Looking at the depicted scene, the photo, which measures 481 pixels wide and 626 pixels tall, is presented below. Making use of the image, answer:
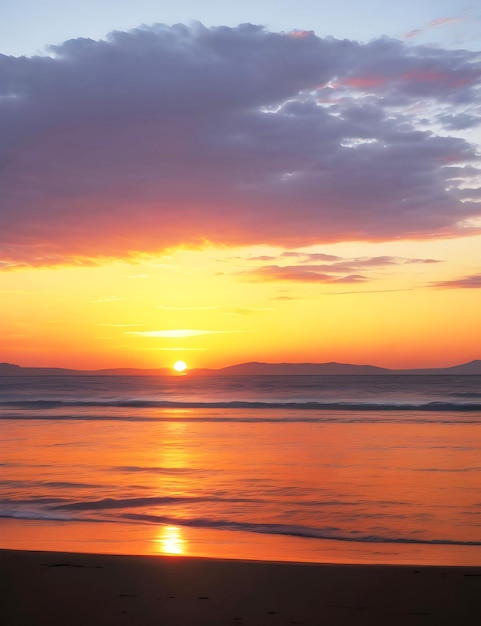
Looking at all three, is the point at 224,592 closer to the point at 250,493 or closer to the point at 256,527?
the point at 256,527

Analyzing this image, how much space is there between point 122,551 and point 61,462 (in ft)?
22.6

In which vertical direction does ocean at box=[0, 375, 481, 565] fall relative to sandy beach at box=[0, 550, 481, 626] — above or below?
below

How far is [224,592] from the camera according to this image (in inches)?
199

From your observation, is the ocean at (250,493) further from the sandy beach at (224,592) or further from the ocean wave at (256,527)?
the sandy beach at (224,592)

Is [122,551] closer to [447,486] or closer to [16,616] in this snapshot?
[16,616]

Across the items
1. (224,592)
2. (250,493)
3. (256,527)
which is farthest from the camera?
(250,493)

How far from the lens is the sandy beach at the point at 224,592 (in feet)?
15.3

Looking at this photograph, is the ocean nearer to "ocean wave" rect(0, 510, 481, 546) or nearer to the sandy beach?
"ocean wave" rect(0, 510, 481, 546)

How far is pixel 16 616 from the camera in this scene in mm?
4719

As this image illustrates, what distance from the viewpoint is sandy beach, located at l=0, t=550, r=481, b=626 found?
15.3 ft

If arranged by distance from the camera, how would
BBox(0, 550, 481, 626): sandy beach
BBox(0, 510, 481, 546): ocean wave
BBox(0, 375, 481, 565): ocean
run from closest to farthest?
BBox(0, 550, 481, 626): sandy beach < BBox(0, 375, 481, 565): ocean < BBox(0, 510, 481, 546): ocean wave

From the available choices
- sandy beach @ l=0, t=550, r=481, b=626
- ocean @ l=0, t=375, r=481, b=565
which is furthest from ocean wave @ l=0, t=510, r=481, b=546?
sandy beach @ l=0, t=550, r=481, b=626

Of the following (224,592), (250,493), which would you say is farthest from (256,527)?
(224,592)

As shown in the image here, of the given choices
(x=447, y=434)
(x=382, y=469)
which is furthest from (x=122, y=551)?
(x=447, y=434)
